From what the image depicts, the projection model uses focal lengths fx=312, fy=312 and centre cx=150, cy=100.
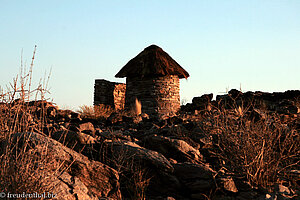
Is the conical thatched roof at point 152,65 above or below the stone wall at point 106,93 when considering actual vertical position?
above

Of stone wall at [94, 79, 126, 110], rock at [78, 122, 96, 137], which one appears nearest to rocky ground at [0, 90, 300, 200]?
rock at [78, 122, 96, 137]

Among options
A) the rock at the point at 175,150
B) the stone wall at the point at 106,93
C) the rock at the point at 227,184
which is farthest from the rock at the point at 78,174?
the stone wall at the point at 106,93

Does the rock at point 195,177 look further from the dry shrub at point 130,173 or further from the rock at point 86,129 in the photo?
the rock at point 86,129

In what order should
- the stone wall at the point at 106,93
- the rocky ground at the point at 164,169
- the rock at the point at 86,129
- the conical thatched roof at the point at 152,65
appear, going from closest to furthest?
the rocky ground at the point at 164,169, the rock at the point at 86,129, the conical thatched roof at the point at 152,65, the stone wall at the point at 106,93

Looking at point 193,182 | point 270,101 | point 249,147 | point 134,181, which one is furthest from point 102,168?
point 270,101

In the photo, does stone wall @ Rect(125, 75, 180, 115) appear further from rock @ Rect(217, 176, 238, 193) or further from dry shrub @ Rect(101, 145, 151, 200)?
rock @ Rect(217, 176, 238, 193)

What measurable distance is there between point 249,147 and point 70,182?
218 centimetres

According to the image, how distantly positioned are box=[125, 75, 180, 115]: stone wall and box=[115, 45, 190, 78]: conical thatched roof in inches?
11.9

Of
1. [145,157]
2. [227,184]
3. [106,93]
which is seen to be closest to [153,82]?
[106,93]

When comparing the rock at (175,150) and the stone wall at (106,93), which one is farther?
the stone wall at (106,93)

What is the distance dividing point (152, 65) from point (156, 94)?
1.35 meters

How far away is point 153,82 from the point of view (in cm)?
1412

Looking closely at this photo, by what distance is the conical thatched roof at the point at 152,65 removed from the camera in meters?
14.1

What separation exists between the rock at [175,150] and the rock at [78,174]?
1.05 meters
